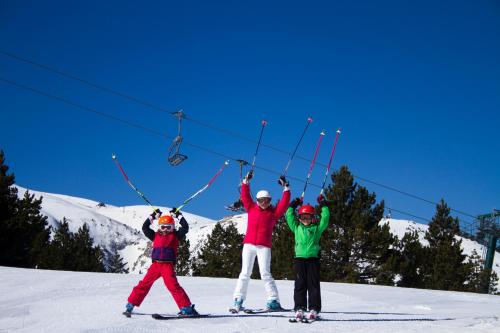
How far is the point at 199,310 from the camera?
9.70 meters

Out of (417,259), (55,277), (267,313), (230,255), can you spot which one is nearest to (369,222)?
(417,259)

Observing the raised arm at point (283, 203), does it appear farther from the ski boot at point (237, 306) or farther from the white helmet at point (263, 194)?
the ski boot at point (237, 306)

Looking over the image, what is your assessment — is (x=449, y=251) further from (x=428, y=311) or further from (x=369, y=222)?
(x=428, y=311)

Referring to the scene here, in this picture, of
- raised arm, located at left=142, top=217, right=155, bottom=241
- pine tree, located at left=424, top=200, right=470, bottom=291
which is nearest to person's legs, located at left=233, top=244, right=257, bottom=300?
raised arm, located at left=142, top=217, right=155, bottom=241

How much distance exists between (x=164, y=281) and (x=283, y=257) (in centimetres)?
2681

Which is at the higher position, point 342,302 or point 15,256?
point 342,302

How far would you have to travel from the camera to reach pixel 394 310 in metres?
10.9

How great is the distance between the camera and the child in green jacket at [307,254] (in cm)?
866

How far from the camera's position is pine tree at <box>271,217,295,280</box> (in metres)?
33.7

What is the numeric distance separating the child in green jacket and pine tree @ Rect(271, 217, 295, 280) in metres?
24.7

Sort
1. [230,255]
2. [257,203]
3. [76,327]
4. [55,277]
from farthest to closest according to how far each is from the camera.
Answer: [230,255] → [55,277] → [257,203] → [76,327]

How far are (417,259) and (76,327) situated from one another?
1199 inches

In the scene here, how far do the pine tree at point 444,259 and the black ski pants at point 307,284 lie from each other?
28.0 m

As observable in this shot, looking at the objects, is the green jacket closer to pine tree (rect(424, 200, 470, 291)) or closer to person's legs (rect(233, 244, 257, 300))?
person's legs (rect(233, 244, 257, 300))
